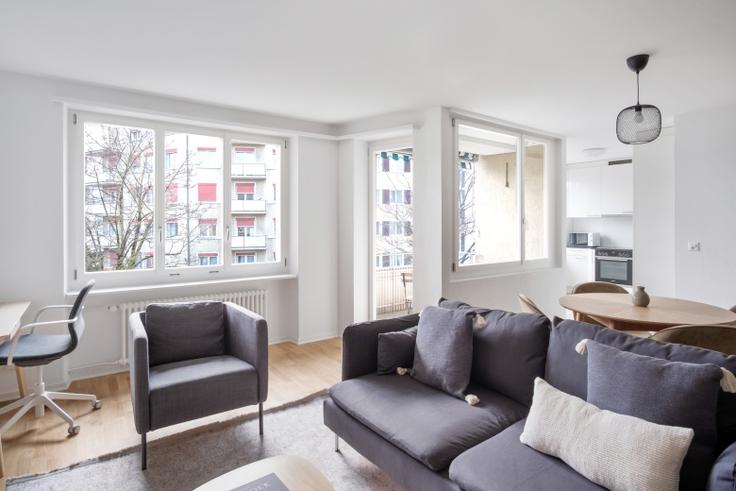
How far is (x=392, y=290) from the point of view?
5176mm

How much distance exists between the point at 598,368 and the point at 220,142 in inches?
153

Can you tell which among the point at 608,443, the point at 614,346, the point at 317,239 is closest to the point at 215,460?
the point at 608,443

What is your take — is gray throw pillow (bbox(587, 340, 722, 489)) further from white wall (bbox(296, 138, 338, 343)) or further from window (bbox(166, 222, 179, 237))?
window (bbox(166, 222, 179, 237))

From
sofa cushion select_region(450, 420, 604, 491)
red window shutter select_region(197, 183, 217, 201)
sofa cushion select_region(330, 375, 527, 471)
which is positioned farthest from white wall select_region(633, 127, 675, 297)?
red window shutter select_region(197, 183, 217, 201)

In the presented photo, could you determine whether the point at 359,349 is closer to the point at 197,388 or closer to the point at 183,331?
the point at 197,388

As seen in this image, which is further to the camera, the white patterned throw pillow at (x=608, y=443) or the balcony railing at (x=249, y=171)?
the balcony railing at (x=249, y=171)

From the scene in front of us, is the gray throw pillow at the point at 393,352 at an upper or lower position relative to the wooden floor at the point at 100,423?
upper

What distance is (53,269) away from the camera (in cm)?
328

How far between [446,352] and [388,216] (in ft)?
9.44

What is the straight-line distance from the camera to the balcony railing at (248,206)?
4.43m

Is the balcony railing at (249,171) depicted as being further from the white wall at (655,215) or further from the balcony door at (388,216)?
the white wall at (655,215)

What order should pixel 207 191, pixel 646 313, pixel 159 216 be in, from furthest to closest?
pixel 207 191, pixel 159 216, pixel 646 313

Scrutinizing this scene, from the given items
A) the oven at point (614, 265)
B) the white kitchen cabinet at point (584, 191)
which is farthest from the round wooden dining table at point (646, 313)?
the white kitchen cabinet at point (584, 191)

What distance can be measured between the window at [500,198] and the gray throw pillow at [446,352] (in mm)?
1934
